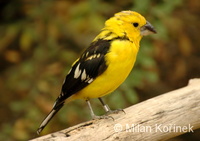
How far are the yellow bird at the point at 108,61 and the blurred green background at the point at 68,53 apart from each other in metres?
1.05

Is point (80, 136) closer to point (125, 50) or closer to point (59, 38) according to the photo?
point (125, 50)

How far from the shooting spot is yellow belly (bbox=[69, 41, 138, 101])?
368 cm

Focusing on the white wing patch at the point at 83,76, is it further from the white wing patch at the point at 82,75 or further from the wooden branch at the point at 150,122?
the wooden branch at the point at 150,122

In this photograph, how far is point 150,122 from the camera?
363cm

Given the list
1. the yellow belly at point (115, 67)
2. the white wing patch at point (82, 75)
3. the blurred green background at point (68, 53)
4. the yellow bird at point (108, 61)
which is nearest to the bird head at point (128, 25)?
the yellow bird at point (108, 61)

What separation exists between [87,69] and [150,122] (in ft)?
2.12

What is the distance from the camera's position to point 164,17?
5.41 meters

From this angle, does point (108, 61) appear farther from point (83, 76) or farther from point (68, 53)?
point (68, 53)

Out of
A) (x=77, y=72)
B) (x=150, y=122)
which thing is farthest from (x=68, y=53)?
(x=150, y=122)

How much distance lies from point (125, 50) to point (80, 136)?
76cm

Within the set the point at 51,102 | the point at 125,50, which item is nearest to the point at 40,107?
the point at 51,102

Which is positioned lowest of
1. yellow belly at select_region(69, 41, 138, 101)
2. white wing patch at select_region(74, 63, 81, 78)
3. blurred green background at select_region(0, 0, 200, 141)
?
yellow belly at select_region(69, 41, 138, 101)

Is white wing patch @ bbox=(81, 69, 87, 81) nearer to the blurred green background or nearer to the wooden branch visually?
the wooden branch

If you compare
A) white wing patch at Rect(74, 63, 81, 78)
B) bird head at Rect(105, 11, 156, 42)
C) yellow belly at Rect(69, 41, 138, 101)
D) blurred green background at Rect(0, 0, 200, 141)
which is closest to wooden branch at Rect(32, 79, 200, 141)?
yellow belly at Rect(69, 41, 138, 101)
